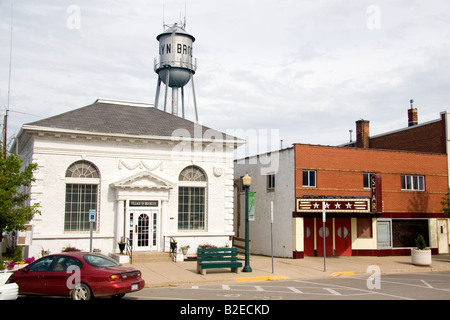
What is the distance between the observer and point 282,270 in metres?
21.5

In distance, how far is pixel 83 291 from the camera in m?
13.0

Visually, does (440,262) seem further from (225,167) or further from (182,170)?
(182,170)

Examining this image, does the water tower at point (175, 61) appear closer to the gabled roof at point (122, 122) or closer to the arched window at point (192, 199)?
the gabled roof at point (122, 122)

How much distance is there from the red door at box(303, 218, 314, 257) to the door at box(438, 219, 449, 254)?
977 centimetres

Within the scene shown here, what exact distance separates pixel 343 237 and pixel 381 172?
16.5 feet

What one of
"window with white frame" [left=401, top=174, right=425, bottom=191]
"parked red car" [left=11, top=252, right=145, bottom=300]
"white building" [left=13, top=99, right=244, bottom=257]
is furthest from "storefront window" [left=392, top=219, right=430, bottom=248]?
"parked red car" [left=11, top=252, right=145, bottom=300]

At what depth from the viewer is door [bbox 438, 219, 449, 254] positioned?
3131cm

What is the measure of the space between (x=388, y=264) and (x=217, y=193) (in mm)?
9944

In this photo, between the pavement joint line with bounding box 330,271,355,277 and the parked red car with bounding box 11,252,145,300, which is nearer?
the parked red car with bounding box 11,252,145,300

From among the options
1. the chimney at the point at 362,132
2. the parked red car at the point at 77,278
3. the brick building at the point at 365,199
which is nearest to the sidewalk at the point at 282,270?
the brick building at the point at 365,199

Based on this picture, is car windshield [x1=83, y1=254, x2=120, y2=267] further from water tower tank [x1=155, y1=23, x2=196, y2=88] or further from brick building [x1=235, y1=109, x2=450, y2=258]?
water tower tank [x1=155, y1=23, x2=196, y2=88]

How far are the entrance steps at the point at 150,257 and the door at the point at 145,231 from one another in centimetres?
66
